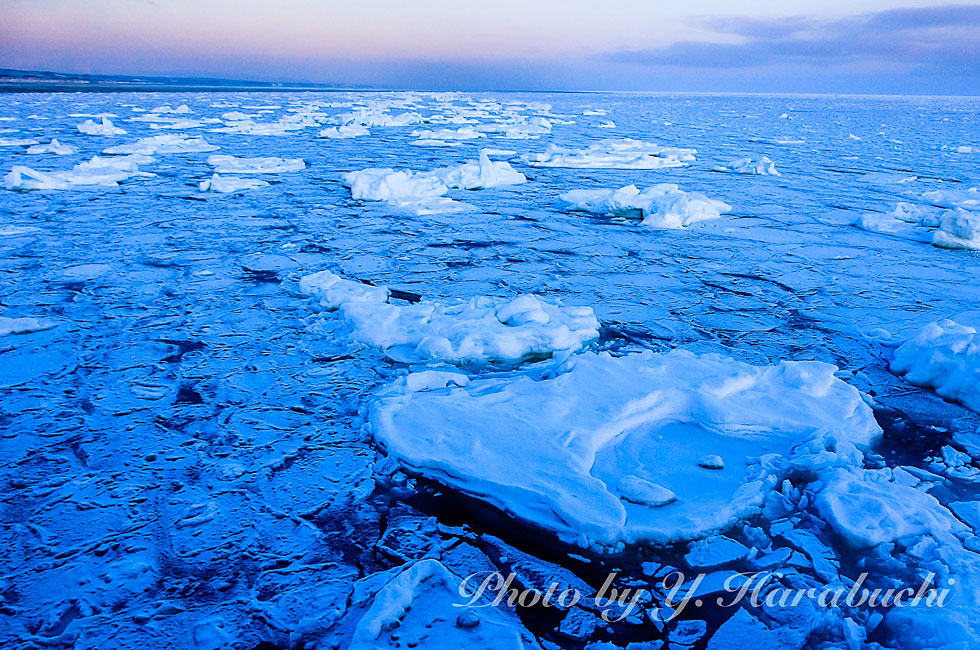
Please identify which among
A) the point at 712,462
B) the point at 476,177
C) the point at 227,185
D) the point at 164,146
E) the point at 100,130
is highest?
the point at 100,130

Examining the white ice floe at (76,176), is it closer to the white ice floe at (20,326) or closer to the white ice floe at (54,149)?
the white ice floe at (54,149)

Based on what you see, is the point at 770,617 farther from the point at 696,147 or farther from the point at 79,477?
the point at 696,147

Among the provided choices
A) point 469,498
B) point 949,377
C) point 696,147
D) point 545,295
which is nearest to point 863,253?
point 949,377

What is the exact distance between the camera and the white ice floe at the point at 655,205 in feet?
17.9

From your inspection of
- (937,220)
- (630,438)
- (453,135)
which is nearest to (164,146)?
(453,135)

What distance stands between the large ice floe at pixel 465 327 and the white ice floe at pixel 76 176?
5322 mm

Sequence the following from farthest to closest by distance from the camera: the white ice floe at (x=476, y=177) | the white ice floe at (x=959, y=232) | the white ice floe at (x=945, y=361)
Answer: the white ice floe at (x=476, y=177) → the white ice floe at (x=959, y=232) → the white ice floe at (x=945, y=361)

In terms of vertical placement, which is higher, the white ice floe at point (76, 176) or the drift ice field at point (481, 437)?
the white ice floe at point (76, 176)

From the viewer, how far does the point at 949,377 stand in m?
2.47

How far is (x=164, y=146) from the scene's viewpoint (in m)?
10.8

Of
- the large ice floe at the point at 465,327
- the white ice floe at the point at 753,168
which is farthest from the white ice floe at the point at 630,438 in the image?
the white ice floe at the point at 753,168

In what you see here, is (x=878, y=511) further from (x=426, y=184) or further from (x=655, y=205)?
(x=426, y=184)

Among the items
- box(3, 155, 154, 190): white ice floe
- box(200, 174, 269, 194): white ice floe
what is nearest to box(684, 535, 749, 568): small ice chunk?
box(200, 174, 269, 194): white ice floe

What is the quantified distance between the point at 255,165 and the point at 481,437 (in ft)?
24.6
